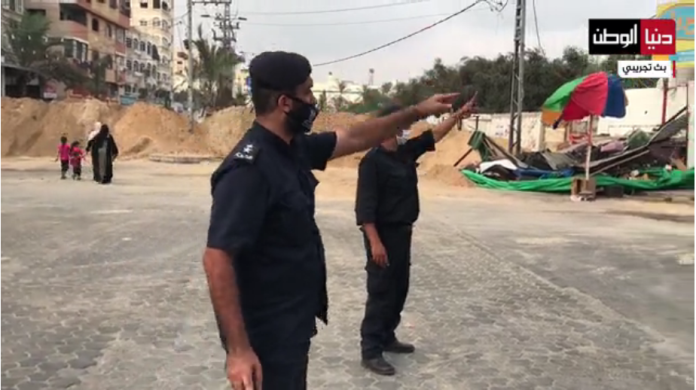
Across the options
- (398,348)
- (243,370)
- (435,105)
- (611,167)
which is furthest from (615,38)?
(243,370)

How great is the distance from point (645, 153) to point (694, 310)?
1449 cm

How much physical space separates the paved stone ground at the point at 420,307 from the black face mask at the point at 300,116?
2453mm

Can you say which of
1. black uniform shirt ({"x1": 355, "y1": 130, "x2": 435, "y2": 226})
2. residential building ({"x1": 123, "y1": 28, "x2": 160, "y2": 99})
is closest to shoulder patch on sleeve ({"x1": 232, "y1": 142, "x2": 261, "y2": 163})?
black uniform shirt ({"x1": 355, "y1": 130, "x2": 435, "y2": 226})

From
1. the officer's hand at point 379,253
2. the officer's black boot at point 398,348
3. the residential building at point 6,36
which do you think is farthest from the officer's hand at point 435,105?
the residential building at point 6,36

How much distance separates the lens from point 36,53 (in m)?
47.8

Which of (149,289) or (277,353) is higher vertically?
(277,353)

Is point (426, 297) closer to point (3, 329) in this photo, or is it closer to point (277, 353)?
point (3, 329)

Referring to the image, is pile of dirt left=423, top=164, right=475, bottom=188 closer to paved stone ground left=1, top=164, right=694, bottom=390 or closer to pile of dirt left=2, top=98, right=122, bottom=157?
paved stone ground left=1, top=164, right=694, bottom=390

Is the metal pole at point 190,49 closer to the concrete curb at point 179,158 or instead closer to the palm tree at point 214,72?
the concrete curb at point 179,158

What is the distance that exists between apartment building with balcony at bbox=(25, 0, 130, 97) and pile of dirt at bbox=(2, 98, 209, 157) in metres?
15.1

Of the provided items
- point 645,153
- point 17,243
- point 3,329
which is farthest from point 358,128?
point 645,153

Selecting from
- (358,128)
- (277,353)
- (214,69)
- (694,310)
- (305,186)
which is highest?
(214,69)

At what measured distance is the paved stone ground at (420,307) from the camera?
4.99 m

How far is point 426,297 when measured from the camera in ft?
23.7
